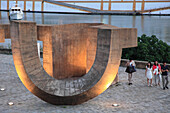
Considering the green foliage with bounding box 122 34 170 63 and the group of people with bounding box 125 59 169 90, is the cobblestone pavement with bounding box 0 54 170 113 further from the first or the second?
the green foliage with bounding box 122 34 170 63

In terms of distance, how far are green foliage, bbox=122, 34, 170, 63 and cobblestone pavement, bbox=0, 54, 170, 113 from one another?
2.73 metres

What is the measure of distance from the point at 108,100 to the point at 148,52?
17.2ft

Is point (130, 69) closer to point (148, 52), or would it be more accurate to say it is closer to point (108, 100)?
point (108, 100)

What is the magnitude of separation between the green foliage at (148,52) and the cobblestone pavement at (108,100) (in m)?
2.73

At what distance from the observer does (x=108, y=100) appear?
7094mm

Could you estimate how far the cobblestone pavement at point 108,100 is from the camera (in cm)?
637

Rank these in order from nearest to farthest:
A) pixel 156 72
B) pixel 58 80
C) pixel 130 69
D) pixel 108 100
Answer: pixel 58 80 → pixel 108 100 → pixel 156 72 → pixel 130 69

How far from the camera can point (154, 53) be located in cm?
1175

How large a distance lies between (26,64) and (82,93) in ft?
4.49

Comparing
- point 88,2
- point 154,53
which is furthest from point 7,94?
point 88,2

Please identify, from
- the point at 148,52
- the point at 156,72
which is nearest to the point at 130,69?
the point at 156,72

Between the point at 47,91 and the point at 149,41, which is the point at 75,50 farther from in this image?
the point at 149,41

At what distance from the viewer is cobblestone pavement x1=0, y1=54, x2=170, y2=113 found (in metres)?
6.37

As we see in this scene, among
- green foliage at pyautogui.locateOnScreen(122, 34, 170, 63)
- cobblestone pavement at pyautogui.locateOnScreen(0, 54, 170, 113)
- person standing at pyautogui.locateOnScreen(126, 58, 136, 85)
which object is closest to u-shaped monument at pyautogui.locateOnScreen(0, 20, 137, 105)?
cobblestone pavement at pyautogui.locateOnScreen(0, 54, 170, 113)
